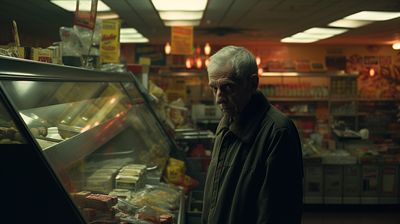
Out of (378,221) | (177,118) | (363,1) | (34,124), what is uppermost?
(363,1)

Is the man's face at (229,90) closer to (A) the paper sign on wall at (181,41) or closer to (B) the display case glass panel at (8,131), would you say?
(B) the display case glass panel at (8,131)

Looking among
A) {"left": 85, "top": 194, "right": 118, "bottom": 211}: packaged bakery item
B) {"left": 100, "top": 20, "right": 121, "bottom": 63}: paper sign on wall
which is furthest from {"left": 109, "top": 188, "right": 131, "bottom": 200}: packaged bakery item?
{"left": 100, "top": 20, "right": 121, "bottom": 63}: paper sign on wall

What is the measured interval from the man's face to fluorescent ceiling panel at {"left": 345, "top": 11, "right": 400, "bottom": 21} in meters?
5.40

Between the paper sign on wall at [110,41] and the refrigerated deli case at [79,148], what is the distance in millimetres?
468

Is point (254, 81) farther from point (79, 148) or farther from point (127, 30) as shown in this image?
point (127, 30)

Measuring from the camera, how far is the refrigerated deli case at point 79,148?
146cm

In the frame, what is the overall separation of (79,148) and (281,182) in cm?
102

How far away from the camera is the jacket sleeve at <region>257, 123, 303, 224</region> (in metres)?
1.90

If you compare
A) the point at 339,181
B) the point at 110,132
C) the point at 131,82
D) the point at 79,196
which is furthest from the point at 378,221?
→ the point at 79,196

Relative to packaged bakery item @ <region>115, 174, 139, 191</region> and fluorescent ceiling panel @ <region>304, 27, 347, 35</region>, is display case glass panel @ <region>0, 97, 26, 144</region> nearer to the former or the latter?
packaged bakery item @ <region>115, 174, 139, 191</region>

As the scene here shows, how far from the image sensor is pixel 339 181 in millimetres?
7531

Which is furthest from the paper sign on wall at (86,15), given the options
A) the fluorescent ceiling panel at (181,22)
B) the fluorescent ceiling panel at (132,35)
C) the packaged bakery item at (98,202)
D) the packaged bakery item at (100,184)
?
the fluorescent ceiling panel at (132,35)

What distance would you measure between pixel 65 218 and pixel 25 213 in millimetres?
133

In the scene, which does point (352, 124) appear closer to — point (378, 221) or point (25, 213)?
point (378, 221)
